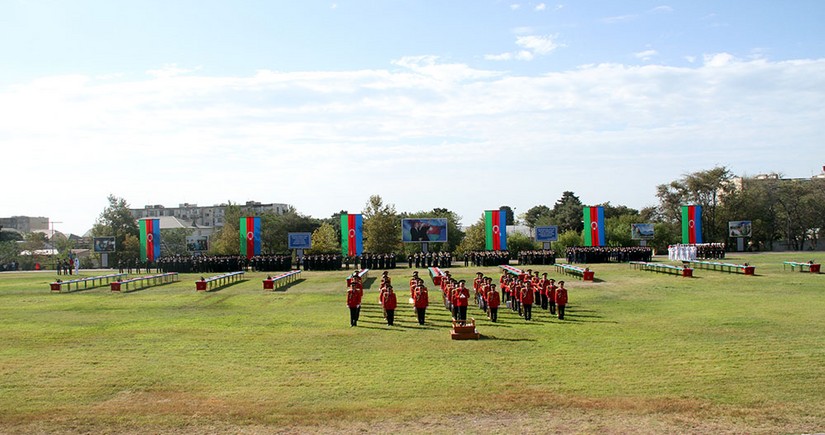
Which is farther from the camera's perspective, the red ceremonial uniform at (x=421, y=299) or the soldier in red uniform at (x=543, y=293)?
the soldier in red uniform at (x=543, y=293)

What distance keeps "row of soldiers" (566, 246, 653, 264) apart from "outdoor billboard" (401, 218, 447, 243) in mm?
10342

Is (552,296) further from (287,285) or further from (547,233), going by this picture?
(547,233)

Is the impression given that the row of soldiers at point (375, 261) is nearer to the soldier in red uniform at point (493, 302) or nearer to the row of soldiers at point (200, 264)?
the row of soldiers at point (200, 264)

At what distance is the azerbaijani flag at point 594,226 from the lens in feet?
182

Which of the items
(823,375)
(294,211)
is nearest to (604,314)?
(823,375)

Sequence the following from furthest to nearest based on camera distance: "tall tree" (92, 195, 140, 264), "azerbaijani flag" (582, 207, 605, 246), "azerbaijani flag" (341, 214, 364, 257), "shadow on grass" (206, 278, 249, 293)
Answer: "tall tree" (92, 195, 140, 264), "azerbaijani flag" (582, 207, 605, 246), "azerbaijani flag" (341, 214, 364, 257), "shadow on grass" (206, 278, 249, 293)

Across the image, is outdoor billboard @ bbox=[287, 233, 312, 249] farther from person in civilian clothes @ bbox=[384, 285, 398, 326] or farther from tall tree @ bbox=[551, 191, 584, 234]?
tall tree @ bbox=[551, 191, 584, 234]

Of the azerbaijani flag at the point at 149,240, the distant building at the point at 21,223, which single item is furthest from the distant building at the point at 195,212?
the azerbaijani flag at the point at 149,240

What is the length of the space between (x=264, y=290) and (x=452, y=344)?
1841 centimetres

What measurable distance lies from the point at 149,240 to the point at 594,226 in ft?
113

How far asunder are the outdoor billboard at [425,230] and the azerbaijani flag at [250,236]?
11129mm

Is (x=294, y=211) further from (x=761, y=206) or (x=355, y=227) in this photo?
(x=761, y=206)

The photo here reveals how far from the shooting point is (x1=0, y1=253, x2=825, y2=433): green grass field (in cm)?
1081

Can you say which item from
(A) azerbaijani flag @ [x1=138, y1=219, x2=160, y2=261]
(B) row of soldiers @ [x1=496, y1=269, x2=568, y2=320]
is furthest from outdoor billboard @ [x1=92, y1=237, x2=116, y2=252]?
(B) row of soldiers @ [x1=496, y1=269, x2=568, y2=320]
